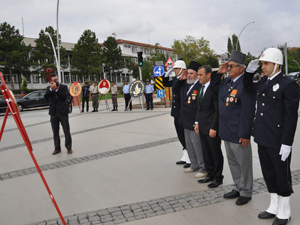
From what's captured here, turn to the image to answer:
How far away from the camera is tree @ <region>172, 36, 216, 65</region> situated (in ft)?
171

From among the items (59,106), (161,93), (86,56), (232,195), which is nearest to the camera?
(232,195)

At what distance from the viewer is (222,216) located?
356cm

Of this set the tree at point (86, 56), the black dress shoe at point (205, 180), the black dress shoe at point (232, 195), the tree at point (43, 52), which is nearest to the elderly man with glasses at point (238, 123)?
A: the black dress shoe at point (232, 195)

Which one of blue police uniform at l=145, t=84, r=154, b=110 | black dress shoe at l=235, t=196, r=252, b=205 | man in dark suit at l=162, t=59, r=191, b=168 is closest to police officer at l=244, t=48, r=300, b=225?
black dress shoe at l=235, t=196, r=252, b=205

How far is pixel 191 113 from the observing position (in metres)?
5.22

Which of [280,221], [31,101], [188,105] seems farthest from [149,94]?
[280,221]

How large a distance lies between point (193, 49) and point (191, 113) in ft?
160

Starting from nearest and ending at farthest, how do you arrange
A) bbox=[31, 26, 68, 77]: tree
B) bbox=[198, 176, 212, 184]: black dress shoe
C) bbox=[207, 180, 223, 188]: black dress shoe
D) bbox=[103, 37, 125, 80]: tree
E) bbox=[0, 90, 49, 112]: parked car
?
bbox=[207, 180, 223, 188]: black dress shoe, bbox=[198, 176, 212, 184]: black dress shoe, bbox=[0, 90, 49, 112]: parked car, bbox=[31, 26, 68, 77]: tree, bbox=[103, 37, 125, 80]: tree

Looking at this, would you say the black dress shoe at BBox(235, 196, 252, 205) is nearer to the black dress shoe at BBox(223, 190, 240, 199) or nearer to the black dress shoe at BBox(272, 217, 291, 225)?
the black dress shoe at BBox(223, 190, 240, 199)

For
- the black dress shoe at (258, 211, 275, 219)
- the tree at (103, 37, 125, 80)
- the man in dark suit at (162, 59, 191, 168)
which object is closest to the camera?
the black dress shoe at (258, 211, 275, 219)

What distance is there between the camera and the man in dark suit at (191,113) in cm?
514

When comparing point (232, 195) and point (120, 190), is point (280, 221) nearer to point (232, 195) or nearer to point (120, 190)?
point (232, 195)

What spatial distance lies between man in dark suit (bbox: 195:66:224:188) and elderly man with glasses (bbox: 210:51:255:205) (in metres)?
0.40

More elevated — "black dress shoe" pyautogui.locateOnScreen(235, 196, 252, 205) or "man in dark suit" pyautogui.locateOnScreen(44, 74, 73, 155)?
"man in dark suit" pyautogui.locateOnScreen(44, 74, 73, 155)
